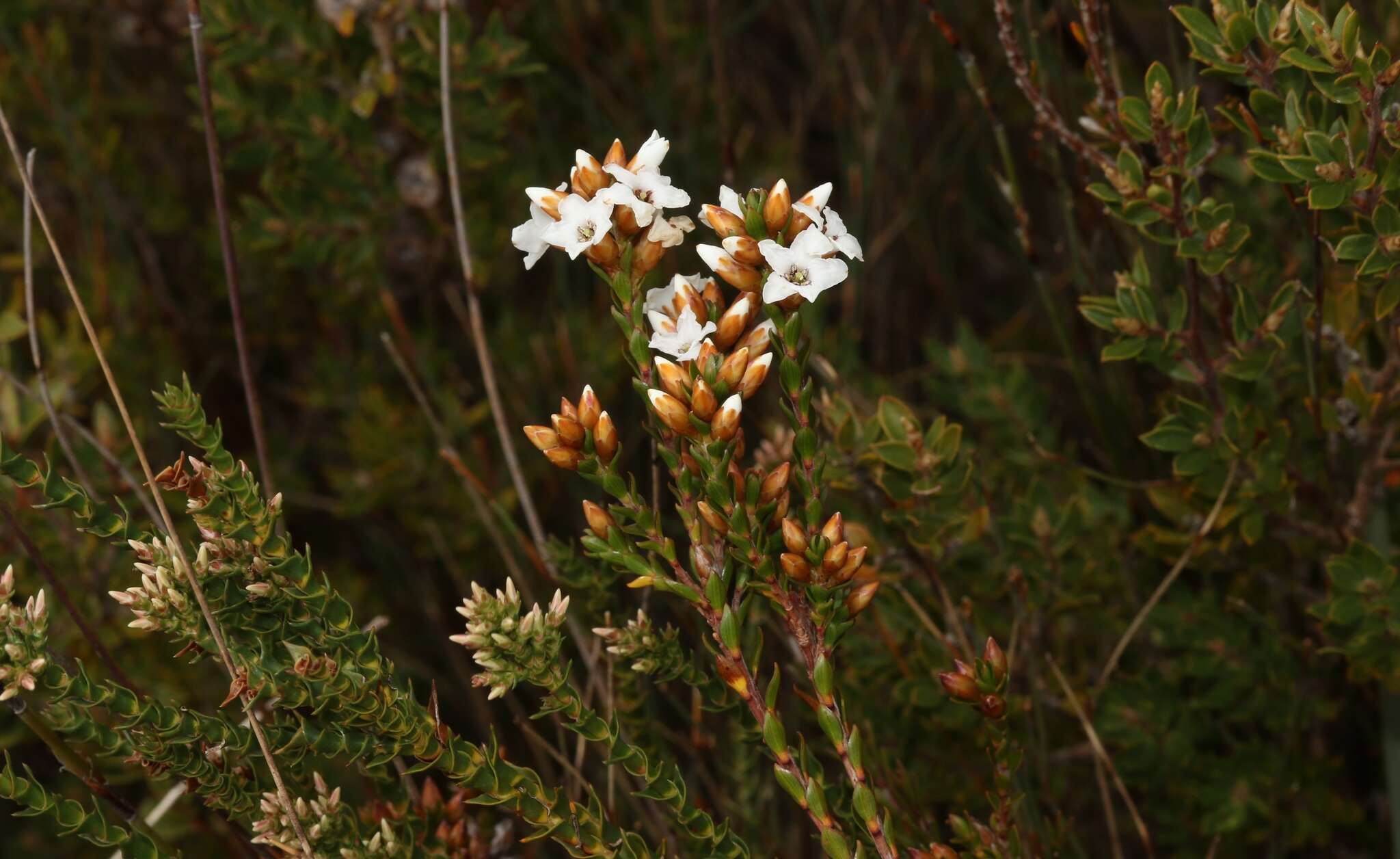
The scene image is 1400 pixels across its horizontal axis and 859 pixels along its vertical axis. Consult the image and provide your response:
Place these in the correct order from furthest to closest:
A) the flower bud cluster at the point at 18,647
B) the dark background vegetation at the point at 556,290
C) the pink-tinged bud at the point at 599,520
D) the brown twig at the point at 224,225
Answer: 1. the dark background vegetation at the point at 556,290
2. the brown twig at the point at 224,225
3. the pink-tinged bud at the point at 599,520
4. the flower bud cluster at the point at 18,647

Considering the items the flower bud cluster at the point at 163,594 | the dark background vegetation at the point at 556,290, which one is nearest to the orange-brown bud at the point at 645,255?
the flower bud cluster at the point at 163,594

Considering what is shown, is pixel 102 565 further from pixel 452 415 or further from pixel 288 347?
pixel 288 347

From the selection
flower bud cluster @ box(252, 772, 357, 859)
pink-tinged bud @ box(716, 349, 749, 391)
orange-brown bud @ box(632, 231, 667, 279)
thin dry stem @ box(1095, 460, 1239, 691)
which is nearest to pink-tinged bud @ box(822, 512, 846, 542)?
pink-tinged bud @ box(716, 349, 749, 391)

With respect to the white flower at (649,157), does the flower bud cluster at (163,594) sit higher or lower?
lower

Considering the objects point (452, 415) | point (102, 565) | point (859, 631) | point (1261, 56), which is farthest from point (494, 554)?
point (1261, 56)

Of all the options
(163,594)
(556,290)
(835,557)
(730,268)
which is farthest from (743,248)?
(556,290)

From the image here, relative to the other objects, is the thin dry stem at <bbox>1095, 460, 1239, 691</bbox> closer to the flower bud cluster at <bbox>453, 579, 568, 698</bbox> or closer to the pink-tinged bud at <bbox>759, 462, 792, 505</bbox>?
the pink-tinged bud at <bbox>759, 462, 792, 505</bbox>

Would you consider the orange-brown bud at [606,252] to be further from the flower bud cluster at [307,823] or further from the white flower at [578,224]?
the flower bud cluster at [307,823]
